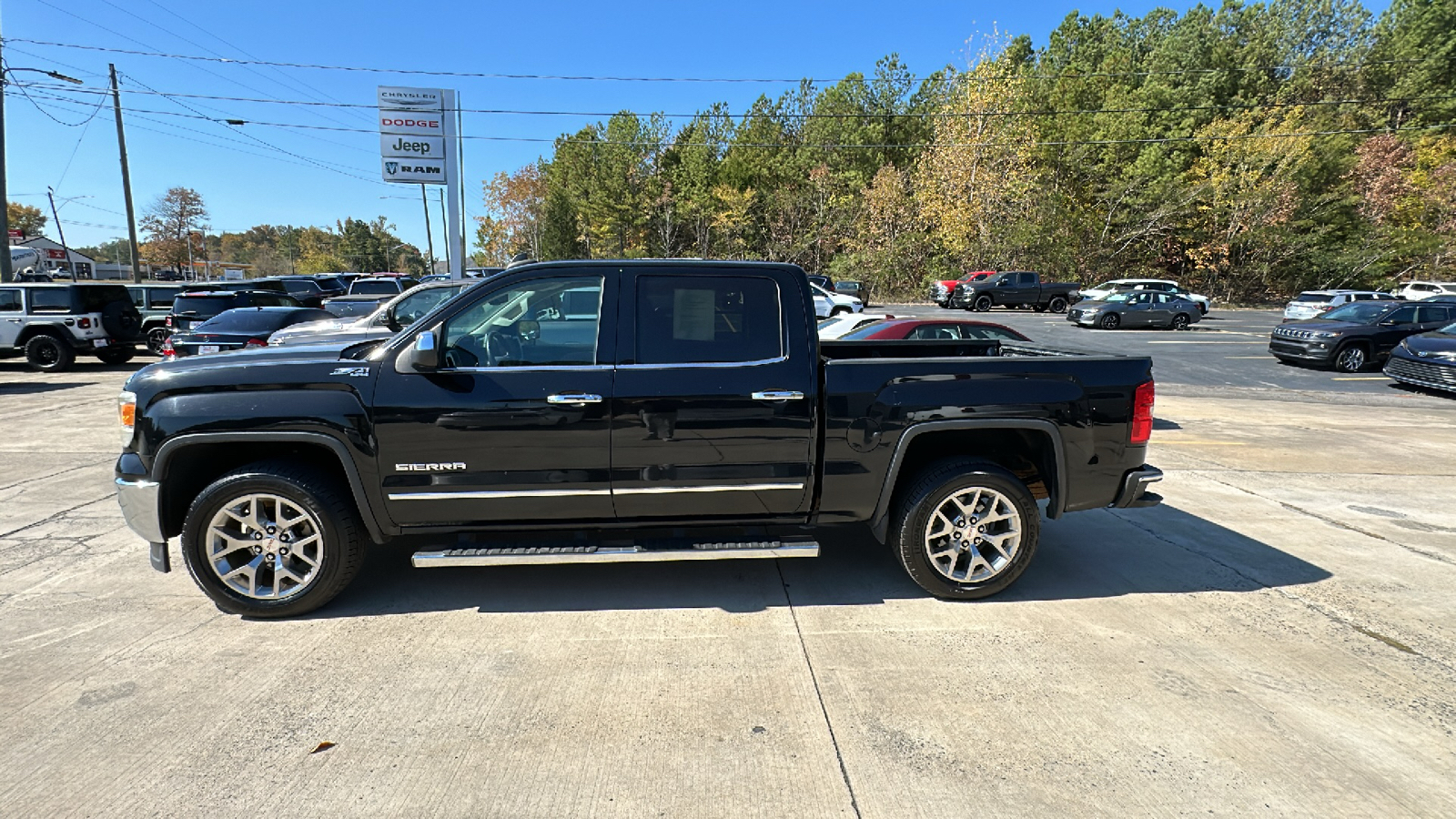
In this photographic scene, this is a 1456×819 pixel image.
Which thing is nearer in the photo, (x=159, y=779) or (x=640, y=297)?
(x=159, y=779)

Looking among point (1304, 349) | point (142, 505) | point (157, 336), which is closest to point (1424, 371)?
point (1304, 349)

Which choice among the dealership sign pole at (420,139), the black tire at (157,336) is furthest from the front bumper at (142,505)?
the dealership sign pole at (420,139)

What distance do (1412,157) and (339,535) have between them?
2375 inches

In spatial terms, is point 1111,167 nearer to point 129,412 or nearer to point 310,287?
point 310,287

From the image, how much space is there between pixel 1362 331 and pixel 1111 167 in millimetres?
35357

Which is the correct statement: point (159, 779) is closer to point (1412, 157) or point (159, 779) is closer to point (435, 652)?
point (435, 652)

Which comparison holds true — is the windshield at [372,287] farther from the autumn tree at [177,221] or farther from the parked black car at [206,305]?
the autumn tree at [177,221]

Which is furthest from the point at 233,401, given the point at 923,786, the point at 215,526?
the point at 923,786

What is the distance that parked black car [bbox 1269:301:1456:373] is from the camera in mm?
15422

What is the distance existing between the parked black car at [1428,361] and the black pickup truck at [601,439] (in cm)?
1262

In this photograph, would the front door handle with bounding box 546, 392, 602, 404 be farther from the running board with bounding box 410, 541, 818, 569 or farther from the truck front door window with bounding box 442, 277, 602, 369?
the running board with bounding box 410, 541, 818, 569

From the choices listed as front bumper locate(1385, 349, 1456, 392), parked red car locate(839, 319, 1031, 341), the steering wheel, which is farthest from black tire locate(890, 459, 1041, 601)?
front bumper locate(1385, 349, 1456, 392)

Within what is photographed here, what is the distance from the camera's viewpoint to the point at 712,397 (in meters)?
3.76

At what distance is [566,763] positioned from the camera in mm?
2699
